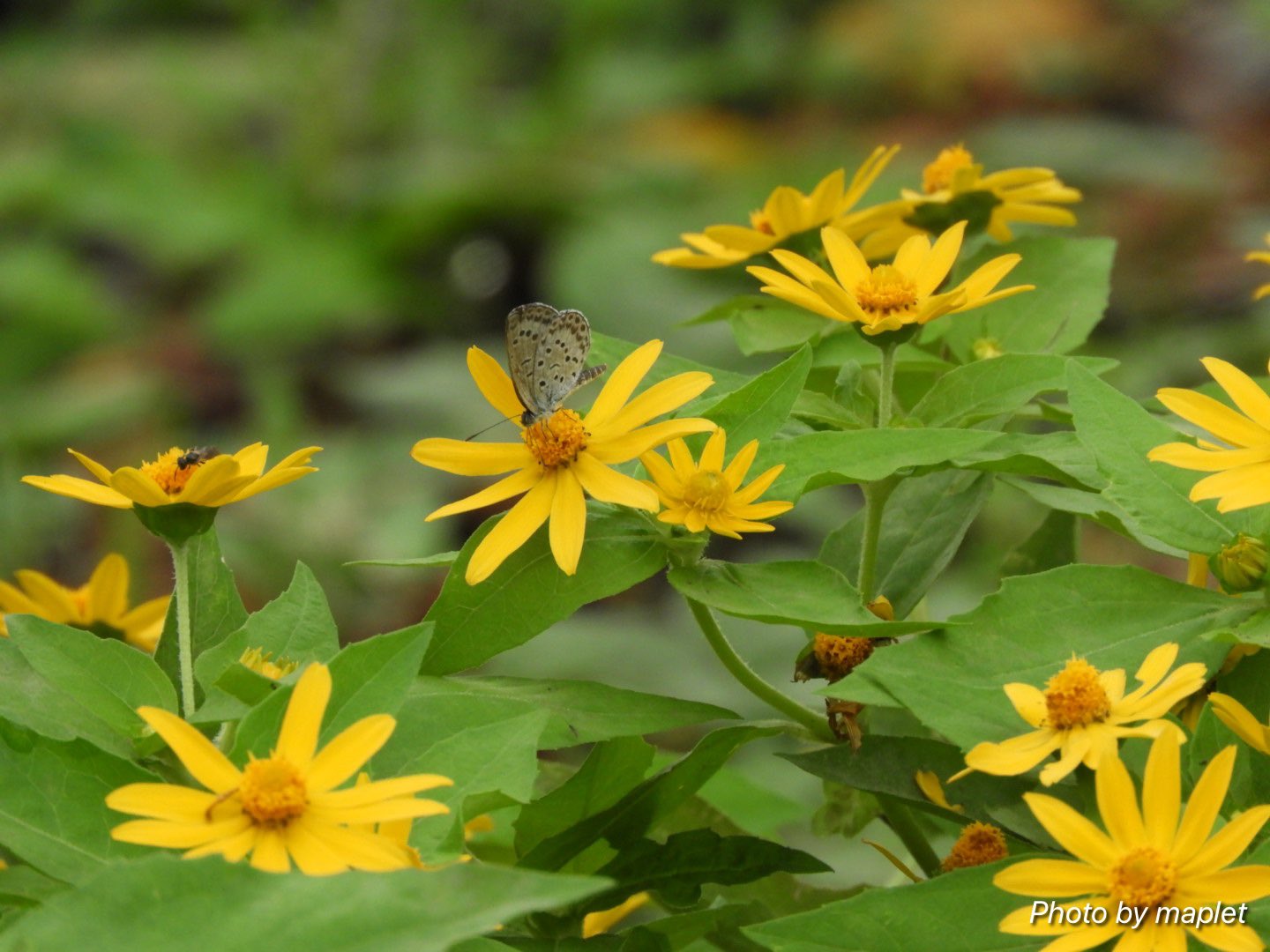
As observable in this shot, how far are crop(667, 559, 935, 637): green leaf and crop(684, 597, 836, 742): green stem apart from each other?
43 mm

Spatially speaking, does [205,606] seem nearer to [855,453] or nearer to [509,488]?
[509,488]

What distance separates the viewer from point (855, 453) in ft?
1.75

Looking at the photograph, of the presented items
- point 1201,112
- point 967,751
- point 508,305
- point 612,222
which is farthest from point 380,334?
point 967,751

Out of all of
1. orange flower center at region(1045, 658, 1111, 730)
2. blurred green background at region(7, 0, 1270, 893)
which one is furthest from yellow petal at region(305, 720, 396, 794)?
blurred green background at region(7, 0, 1270, 893)

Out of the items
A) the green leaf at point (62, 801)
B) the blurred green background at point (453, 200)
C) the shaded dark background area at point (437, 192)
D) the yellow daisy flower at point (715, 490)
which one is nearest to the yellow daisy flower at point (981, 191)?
the yellow daisy flower at point (715, 490)

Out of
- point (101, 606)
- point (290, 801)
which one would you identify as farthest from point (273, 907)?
point (101, 606)

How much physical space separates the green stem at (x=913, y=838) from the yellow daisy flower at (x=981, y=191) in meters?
0.27

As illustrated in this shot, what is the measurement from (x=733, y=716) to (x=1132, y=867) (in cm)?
15

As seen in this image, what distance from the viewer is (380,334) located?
3740 millimetres

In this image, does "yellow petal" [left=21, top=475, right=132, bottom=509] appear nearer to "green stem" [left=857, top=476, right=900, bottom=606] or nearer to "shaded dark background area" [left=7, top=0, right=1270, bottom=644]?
"green stem" [left=857, top=476, right=900, bottom=606]


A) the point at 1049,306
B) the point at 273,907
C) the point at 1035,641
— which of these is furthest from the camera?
the point at 1049,306

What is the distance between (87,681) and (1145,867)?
0.34 metres

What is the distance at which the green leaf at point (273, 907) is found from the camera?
38cm

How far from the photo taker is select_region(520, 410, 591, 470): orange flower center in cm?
56
